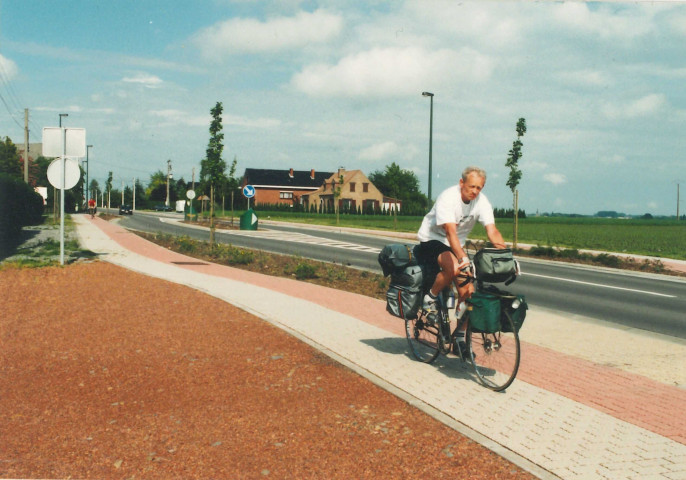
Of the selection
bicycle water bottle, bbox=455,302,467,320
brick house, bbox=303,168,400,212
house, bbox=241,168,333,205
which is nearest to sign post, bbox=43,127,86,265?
bicycle water bottle, bbox=455,302,467,320

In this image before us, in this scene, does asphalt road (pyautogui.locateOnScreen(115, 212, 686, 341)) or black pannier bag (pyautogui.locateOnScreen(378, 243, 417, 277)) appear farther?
asphalt road (pyautogui.locateOnScreen(115, 212, 686, 341))

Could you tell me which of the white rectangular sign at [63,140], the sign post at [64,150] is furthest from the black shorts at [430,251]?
the sign post at [64,150]

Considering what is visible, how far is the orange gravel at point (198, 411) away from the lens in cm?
366

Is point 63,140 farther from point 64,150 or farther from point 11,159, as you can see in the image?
point 11,159

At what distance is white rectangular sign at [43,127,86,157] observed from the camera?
1287cm

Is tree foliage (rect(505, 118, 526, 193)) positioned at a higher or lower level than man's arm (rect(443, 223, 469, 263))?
higher

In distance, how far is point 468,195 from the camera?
5.27m

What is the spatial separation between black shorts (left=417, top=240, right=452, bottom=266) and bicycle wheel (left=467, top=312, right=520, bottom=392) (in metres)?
0.74

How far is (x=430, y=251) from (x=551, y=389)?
158 centimetres

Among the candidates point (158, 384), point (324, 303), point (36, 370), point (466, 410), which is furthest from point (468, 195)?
point (324, 303)

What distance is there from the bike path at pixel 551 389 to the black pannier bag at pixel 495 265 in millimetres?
984

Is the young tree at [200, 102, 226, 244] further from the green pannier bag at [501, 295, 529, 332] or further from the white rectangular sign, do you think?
the green pannier bag at [501, 295, 529, 332]

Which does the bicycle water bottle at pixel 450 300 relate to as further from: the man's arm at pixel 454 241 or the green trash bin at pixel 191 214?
the green trash bin at pixel 191 214

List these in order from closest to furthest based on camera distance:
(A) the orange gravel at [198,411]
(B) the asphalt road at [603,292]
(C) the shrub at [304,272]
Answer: (A) the orange gravel at [198,411], (B) the asphalt road at [603,292], (C) the shrub at [304,272]
